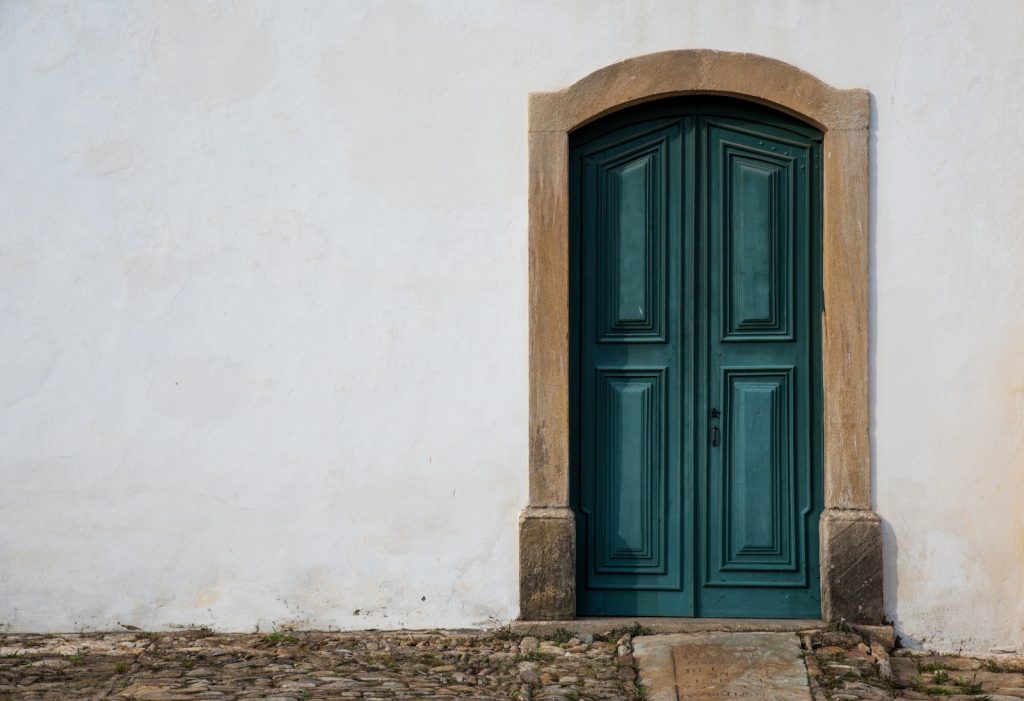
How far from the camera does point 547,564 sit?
512cm

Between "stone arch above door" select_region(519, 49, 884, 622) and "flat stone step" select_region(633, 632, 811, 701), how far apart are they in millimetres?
416

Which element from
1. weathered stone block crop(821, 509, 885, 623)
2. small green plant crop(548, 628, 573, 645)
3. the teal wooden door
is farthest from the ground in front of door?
the teal wooden door

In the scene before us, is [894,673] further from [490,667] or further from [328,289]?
[328,289]

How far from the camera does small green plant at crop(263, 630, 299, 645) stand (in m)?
5.13

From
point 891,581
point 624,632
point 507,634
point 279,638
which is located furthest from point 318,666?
point 891,581

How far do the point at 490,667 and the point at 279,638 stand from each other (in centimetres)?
100

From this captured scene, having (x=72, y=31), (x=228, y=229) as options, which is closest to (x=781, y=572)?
(x=228, y=229)

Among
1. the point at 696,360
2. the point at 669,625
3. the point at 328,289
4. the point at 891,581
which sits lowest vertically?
the point at 669,625

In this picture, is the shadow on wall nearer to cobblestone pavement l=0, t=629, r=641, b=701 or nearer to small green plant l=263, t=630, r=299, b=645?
cobblestone pavement l=0, t=629, r=641, b=701

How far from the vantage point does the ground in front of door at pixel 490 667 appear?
4441 millimetres

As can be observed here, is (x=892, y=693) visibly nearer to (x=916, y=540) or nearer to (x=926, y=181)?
(x=916, y=540)

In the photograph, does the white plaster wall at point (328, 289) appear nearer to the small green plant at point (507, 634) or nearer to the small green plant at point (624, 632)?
the small green plant at point (507, 634)

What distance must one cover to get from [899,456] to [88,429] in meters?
3.56

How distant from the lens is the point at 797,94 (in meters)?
5.08
